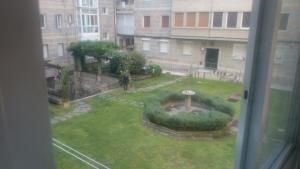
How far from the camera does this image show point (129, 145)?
3.36m

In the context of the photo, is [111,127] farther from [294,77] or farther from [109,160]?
[294,77]

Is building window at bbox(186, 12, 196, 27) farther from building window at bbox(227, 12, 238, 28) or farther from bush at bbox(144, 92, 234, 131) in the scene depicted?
bush at bbox(144, 92, 234, 131)

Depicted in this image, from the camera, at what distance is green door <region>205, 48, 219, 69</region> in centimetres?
772

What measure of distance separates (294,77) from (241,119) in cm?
52

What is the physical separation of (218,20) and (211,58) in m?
1.33

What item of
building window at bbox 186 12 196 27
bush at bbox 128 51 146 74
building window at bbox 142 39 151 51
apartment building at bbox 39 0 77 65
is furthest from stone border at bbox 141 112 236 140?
building window at bbox 142 39 151 51

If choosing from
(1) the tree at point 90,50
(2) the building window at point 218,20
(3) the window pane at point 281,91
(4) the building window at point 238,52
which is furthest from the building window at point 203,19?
(3) the window pane at point 281,91

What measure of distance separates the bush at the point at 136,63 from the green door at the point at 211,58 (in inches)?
83.8

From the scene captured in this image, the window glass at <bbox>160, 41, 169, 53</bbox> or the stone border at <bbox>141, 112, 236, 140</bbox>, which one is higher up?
the window glass at <bbox>160, 41, 169, 53</bbox>

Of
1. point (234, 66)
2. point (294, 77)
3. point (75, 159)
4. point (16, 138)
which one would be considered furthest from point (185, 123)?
point (234, 66)

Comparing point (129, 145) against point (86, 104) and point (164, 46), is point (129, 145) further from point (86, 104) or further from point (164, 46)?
point (164, 46)

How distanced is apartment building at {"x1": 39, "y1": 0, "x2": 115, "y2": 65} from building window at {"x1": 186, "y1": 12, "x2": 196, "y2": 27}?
2.52 meters

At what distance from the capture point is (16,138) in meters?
0.27

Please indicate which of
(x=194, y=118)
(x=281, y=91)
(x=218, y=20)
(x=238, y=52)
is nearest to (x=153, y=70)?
(x=218, y=20)
